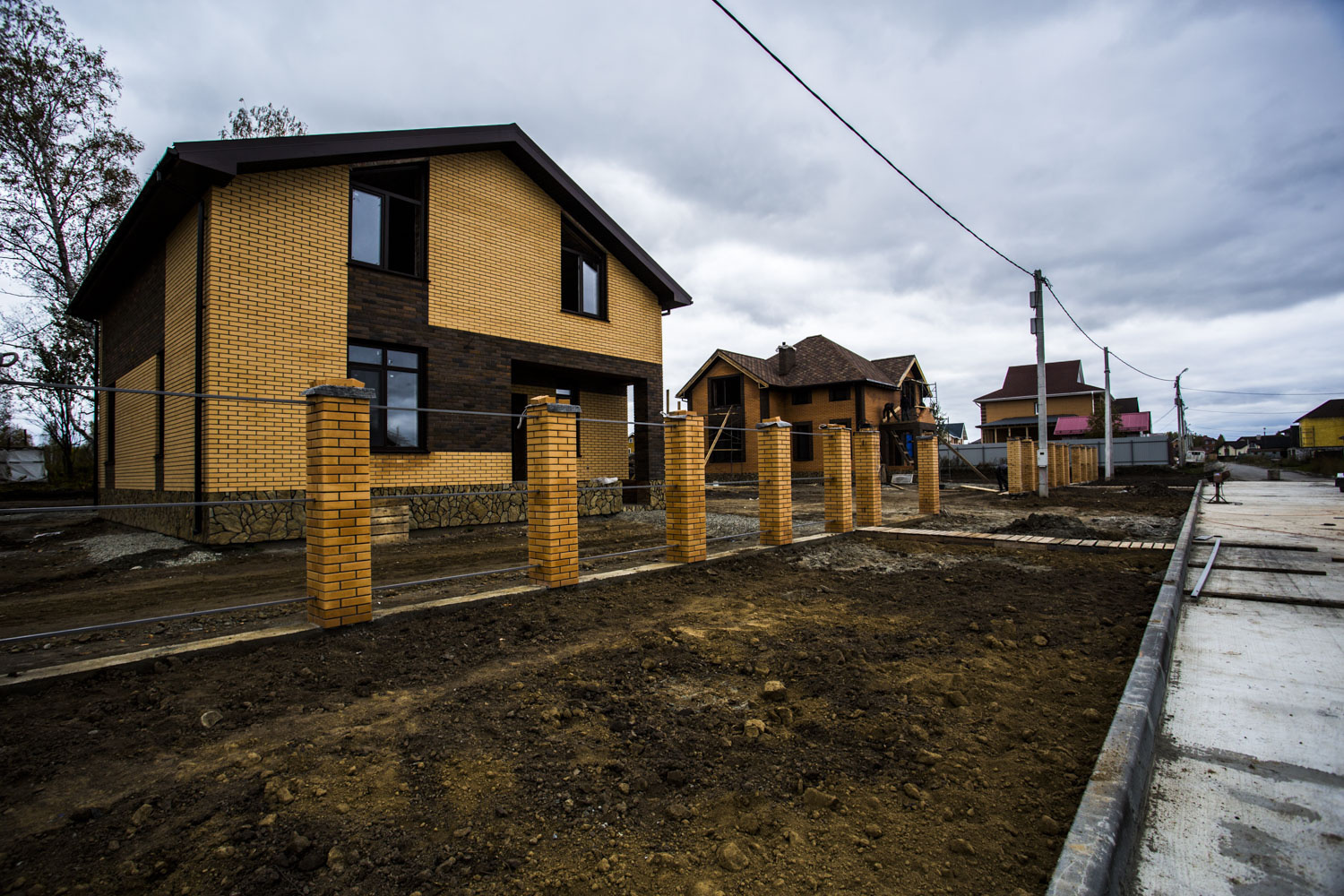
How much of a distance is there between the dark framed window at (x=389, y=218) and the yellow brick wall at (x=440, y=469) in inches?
122

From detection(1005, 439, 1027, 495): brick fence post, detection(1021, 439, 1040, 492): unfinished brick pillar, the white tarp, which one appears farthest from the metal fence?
the white tarp

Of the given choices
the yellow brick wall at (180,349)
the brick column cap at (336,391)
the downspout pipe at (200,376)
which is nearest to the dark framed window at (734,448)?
the yellow brick wall at (180,349)

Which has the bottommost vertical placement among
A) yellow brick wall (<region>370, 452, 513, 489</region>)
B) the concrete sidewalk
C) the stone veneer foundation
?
the concrete sidewalk

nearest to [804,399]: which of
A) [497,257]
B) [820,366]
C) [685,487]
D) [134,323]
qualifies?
[820,366]

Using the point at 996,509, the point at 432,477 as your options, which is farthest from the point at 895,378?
the point at 432,477

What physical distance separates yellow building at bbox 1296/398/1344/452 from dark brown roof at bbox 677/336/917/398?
62043 millimetres

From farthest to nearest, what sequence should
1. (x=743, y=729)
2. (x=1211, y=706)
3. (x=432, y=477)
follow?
(x=432, y=477)
(x=1211, y=706)
(x=743, y=729)

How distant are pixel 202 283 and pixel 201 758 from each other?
782 cm

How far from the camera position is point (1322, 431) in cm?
6338

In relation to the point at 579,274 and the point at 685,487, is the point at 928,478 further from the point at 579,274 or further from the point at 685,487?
the point at 579,274

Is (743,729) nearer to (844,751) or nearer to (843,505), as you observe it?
(844,751)

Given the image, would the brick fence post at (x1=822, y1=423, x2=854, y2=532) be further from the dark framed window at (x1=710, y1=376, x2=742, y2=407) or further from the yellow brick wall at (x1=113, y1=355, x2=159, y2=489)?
the dark framed window at (x1=710, y1=376, x2=742, y2=407)

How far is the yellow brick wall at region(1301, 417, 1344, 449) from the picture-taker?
6178 centimetres

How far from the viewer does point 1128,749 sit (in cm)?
240
